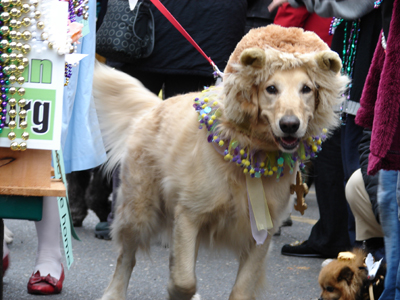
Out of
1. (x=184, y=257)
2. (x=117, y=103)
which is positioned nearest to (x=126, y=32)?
(x=117, y=103)

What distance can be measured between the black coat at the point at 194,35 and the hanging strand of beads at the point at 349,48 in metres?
0.90

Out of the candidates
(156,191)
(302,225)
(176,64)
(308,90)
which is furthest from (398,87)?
(302,225)

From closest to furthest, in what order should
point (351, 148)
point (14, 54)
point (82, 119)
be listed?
point (14, 54) → point (82, 119) → point (351, 148)

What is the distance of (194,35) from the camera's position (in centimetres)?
427

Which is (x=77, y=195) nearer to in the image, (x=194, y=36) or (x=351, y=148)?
(x=194, y=36)

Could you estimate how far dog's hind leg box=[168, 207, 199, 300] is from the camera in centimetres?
280

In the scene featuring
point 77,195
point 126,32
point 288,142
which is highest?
point 126,32

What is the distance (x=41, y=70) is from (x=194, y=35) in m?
2.36

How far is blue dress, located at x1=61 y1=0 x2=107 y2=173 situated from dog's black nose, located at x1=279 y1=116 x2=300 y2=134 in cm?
143

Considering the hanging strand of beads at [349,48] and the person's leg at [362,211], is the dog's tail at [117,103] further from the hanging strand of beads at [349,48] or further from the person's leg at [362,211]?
the person's leg at [362,211]

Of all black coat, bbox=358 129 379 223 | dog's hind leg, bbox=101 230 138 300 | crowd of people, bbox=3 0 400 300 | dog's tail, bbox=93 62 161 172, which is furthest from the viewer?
dog's tail, bbox=93 62 161 172

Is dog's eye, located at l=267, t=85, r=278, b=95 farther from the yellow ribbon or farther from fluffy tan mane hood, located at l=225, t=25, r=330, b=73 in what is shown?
the yellow ribbon

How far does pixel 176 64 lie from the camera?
426 cm

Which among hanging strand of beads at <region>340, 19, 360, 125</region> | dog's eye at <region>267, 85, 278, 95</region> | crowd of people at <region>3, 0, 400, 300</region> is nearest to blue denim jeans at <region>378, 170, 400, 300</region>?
crowd of people at <region>3, 0, 400, 300</region>
